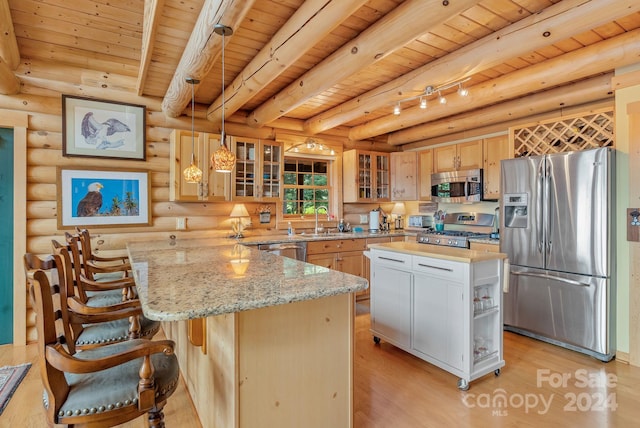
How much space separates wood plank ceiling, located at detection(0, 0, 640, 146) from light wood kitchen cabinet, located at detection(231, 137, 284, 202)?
1.50 feet

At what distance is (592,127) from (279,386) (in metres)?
3.70

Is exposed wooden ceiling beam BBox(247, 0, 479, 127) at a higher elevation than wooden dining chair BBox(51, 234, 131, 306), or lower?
higher

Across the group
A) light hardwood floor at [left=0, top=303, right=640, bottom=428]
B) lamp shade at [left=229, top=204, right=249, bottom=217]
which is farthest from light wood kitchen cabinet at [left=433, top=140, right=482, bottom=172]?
lamp shade at [left=229, top=204, right=249, bottom=217]

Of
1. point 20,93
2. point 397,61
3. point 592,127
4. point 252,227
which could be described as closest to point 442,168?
point 592,127

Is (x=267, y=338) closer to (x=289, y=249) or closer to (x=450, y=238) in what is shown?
(x=289, y=249)

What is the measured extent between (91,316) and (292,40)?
204cm

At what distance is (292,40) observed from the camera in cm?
235

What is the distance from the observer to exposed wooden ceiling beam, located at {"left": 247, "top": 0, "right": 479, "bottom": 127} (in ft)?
6.48

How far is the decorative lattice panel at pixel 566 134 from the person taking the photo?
10.6 ft

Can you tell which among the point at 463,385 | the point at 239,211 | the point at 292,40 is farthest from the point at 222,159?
the point at 463,385

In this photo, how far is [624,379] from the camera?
8.57 ft

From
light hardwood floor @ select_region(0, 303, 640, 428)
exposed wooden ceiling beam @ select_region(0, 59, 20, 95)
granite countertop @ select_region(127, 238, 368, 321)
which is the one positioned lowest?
light hardwood floor @ select_region(0, 303, 640, 428)

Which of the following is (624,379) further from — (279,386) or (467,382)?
(279,386)

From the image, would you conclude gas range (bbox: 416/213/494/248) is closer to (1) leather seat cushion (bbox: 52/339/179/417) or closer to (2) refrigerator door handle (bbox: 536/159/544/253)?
(2) refrigerator door handle (bbox: 536/159/544/253)
